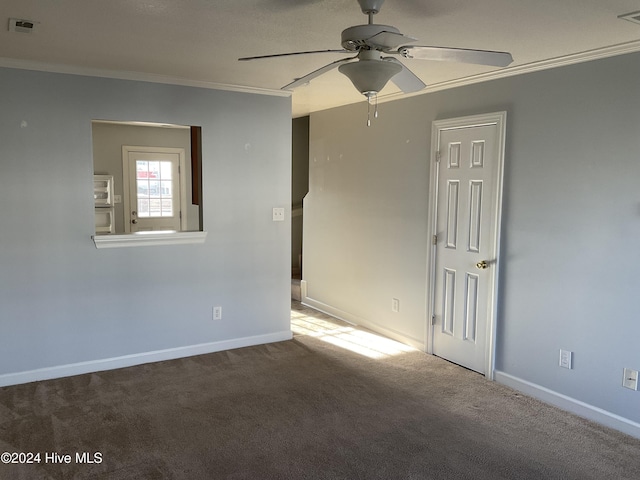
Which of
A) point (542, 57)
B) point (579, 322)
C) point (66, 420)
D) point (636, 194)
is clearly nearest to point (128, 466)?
point (66, 420)

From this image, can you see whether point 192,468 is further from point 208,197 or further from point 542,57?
point 542,57

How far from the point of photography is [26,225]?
348 cm

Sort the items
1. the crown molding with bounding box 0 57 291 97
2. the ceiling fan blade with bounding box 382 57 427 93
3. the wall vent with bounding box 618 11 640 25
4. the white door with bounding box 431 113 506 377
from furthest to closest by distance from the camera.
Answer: the white door with bounding box 431 113 506 377 < the crown molding with bounding box 0 57 291 97 < the wall vent with bounding box 618 11 640 25 < the ceiling fan blade with bounding box 382 57 427 93

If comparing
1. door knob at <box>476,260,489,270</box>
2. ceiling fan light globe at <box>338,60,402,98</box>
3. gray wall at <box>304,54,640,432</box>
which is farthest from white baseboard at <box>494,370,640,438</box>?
ceiling fan light globe at <box>338,60,402,98</box>

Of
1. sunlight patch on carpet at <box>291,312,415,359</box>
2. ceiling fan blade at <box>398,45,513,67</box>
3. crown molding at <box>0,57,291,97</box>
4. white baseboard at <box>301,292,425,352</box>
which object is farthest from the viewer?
white baseboard at <box>301,292,425,352</box>

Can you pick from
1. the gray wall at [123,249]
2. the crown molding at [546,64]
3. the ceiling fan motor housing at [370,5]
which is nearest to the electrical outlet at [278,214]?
the gray wall at [123,249]

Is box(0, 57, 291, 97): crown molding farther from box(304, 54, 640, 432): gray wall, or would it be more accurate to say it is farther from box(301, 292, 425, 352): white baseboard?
box(301, 292, 425, 352): white baseboard

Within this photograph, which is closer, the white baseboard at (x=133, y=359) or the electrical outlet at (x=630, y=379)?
the electrical outlet at (x=630, y=379)

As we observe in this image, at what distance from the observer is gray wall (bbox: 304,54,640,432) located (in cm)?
292

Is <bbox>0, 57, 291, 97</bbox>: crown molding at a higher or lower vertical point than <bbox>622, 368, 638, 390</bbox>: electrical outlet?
higher

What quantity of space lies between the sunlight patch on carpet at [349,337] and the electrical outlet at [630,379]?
69.8 inches

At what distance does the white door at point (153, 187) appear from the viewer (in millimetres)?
6262

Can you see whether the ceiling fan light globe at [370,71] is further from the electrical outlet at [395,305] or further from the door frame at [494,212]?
the electrical outlet at [395,305]

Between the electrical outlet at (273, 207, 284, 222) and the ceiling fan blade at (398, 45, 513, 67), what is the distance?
8.57 feet
